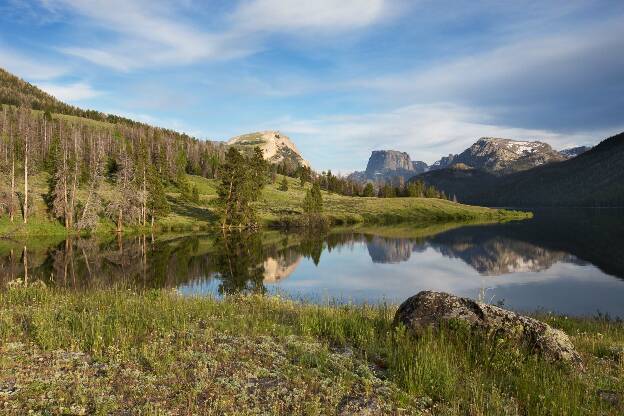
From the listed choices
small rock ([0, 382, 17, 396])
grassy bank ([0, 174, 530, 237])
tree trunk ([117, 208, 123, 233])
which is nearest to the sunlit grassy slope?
Answer: grassy bank ([0, 174, 530, 237])

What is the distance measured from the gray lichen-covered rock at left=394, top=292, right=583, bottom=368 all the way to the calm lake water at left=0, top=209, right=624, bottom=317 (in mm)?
11229

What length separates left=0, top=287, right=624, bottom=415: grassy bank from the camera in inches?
311

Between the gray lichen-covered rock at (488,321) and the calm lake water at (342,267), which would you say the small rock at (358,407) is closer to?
the gray lichen-covered rock at (488,321)

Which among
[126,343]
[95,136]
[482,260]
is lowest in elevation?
[482,260]

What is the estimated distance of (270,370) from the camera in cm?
966

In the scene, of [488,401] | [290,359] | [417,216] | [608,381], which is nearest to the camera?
[488,401]

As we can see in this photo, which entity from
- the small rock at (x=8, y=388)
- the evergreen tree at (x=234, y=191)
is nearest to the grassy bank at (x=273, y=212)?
the evergreen tree at (x=234, y=191)

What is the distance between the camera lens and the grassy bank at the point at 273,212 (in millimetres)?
75062

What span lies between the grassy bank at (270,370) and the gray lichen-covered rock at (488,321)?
17.8 inches

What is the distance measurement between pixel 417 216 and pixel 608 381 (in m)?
141

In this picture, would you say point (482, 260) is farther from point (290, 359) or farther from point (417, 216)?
point (417, 216)

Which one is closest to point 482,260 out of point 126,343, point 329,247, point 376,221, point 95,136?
point 329,247

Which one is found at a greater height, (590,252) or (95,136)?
(95,136)

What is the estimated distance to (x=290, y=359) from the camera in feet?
34.1
